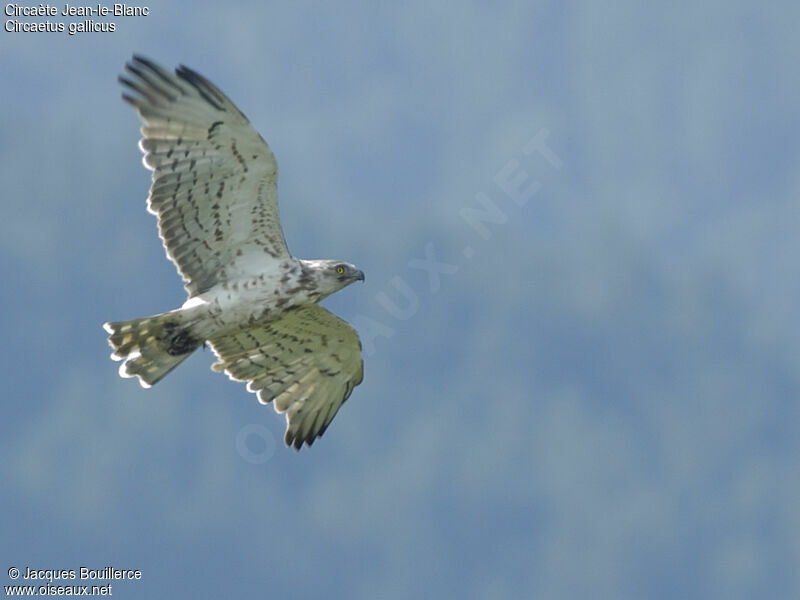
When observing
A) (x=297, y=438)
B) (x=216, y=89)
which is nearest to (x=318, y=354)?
(x=297, y=438)

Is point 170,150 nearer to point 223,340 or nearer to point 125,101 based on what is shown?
point 125,101

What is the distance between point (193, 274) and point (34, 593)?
4463 mm

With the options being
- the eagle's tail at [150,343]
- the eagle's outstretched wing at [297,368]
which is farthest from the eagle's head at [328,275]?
the eagle's tail at [150,343]

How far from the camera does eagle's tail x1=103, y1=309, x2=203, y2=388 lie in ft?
42.3

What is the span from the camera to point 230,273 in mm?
13031

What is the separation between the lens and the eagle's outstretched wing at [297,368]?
1372 centimetres

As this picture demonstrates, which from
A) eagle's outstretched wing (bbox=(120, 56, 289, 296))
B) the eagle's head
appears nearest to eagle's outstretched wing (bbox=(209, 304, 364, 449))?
the eagle's head

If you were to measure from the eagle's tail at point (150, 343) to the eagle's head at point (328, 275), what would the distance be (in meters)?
1.16

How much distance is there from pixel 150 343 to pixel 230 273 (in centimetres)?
94

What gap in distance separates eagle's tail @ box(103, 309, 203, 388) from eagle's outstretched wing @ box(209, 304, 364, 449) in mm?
658

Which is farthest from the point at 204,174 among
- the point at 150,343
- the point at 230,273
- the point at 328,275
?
the point at 150,343

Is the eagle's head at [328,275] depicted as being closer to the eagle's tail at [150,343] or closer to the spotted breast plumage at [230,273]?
the spotted breast plumage at [230,273]

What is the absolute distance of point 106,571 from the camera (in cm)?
1507

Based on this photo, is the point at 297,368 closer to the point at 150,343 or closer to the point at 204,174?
the point at 150,343
